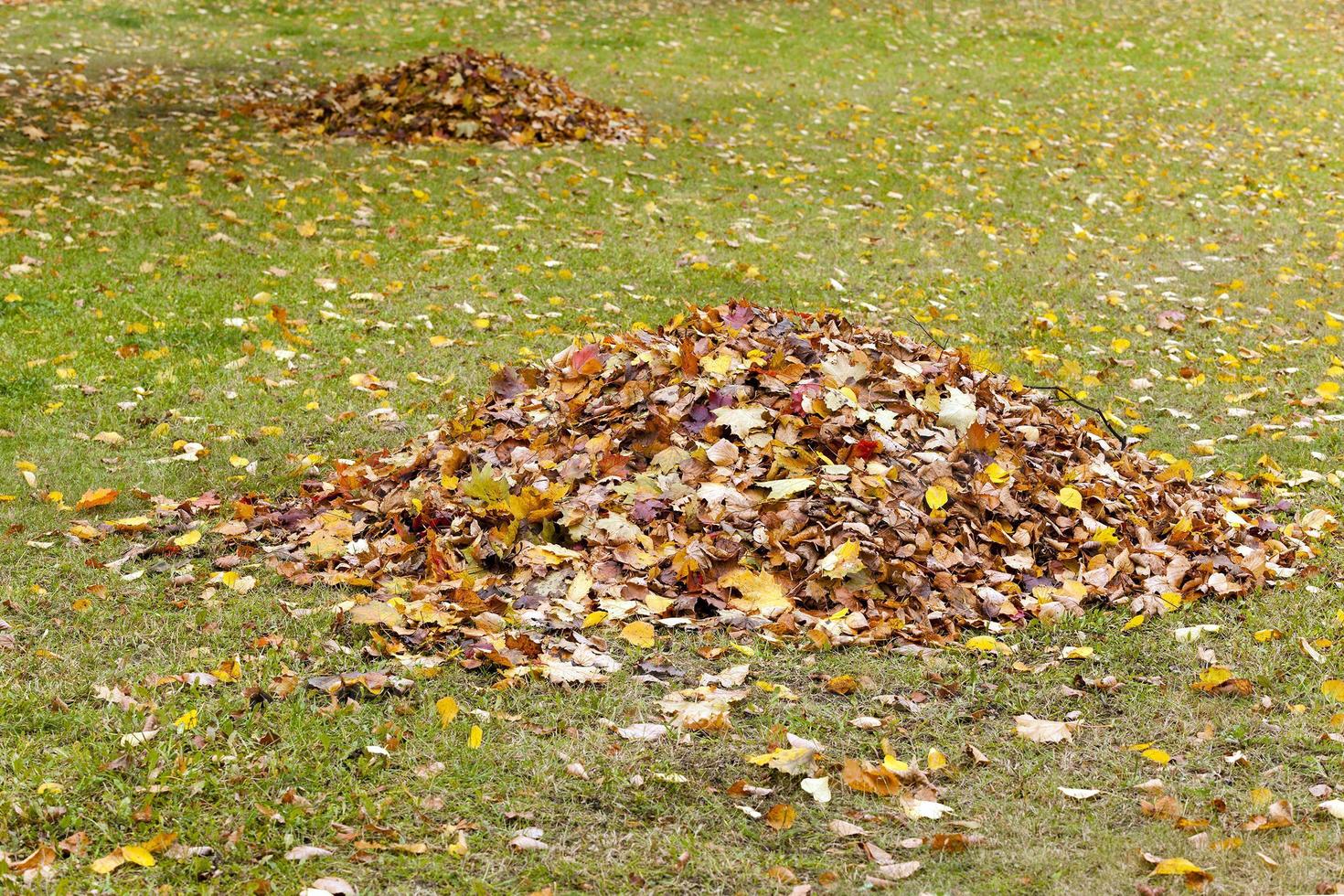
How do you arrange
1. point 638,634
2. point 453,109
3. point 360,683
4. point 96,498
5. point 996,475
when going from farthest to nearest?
point 453,109
point 96,498
point 996,475
point 638,634
point 360,683

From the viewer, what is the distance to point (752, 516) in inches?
184

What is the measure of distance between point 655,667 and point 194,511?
2322 mm

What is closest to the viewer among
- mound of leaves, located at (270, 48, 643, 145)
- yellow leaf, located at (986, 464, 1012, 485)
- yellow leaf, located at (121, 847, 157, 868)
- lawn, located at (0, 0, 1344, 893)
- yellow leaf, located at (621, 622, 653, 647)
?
yellow leaf, located at (121, 847, 157, 868)

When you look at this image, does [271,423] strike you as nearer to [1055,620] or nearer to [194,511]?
[194,511]

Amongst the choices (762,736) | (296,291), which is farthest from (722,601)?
(296,291)

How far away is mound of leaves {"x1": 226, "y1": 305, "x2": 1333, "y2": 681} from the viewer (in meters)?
4.39

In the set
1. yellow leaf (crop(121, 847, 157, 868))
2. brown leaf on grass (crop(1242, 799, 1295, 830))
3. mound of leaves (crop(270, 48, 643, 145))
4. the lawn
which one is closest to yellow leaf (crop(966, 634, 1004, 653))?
the lawn

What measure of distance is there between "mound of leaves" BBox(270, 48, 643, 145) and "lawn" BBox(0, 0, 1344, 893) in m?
0.38

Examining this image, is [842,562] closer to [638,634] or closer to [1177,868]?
Answer: [638,634]

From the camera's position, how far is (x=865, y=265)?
29.2 feet

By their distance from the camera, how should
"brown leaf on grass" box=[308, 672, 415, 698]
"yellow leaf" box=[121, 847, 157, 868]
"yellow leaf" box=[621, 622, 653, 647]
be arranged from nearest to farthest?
"yellow leaf" box=[121, 847, 157, 868]
"brown leaf on grass" box=[308, 672, 415, 698]
"yellow leaf" box=[621, 622, 653, 647]

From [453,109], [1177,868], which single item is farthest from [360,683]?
[453,109]

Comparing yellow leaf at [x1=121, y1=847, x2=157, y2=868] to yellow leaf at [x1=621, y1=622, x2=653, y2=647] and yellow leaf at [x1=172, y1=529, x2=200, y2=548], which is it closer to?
yellow leaf at [x1=621, y1=622, x2=653, y2=647]

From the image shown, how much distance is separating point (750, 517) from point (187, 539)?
223 cm
